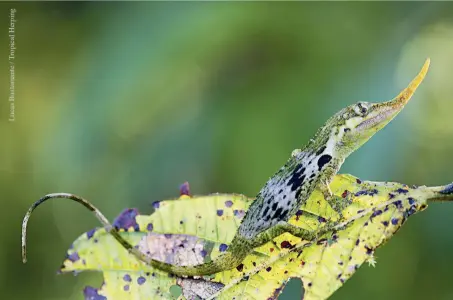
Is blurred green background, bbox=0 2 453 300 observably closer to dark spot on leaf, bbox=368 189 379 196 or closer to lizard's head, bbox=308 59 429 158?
lizard's head, bbox=308 59 429 158

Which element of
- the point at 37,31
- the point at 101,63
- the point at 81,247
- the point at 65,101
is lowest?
the point at 81,247

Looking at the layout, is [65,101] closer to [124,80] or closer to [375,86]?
[124,80]

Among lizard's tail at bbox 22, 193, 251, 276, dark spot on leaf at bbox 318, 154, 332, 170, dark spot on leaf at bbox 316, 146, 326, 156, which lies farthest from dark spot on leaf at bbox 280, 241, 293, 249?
dark spot on leaf at bbox 316, 146, 326, 156

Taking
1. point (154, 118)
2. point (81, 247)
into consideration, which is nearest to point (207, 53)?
point (154, 118)

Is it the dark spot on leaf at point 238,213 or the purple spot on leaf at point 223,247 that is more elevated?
the dark spot on leaf at point 238,213

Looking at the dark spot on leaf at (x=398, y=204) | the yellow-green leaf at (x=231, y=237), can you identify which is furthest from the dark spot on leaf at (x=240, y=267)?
the dark spot on leaf at (x=398, y=204)

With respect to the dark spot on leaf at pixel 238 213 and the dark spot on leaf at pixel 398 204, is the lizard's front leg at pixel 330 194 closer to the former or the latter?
the dark spot on leaf at pixel 398 204
